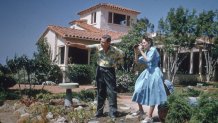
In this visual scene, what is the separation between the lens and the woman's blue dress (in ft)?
18.9

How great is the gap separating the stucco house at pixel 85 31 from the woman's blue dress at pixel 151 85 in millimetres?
13709

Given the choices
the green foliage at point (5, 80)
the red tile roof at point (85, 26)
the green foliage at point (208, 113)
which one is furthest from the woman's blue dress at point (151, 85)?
the red tile roof at point (85, 26)

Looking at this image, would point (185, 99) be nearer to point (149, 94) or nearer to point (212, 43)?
point (149, 94)

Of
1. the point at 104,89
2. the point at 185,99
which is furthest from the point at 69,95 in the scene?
the point at 185,99

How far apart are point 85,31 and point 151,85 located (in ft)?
64.0

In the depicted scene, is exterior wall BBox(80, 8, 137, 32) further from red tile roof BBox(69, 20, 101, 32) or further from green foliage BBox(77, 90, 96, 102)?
green foliage BBox(77, 90, 96, 102)

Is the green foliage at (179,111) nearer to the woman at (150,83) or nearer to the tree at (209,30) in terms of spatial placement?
the woman at (150,83)

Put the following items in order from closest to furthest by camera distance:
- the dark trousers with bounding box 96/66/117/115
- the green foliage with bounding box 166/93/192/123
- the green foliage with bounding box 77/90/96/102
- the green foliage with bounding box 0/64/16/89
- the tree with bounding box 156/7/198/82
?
the green foliage with bounding box 166/93/192/123 → the dark trousers with bounding box 96/66/117/115 → the green foliage with bounding box 77/90/96/102 → the green foliage with bounding box 0/64/16/89 → the tree with bounding box 156/7/198/82

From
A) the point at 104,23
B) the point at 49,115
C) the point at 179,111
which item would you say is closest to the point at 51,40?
the point at 104,23

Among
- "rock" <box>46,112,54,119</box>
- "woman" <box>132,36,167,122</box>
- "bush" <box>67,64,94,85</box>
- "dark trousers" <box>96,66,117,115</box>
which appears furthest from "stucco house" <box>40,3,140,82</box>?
"woman" <box>132,36,167,122</box>

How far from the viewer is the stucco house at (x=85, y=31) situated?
22.3 meters

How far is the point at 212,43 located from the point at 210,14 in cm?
250

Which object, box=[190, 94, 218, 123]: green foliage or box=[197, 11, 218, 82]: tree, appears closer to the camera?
box=[190, 94, 218, 123]: green foliage

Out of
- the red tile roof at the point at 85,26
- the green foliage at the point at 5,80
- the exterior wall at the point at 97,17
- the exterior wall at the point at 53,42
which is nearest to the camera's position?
the green foliage at the point at 5,80
